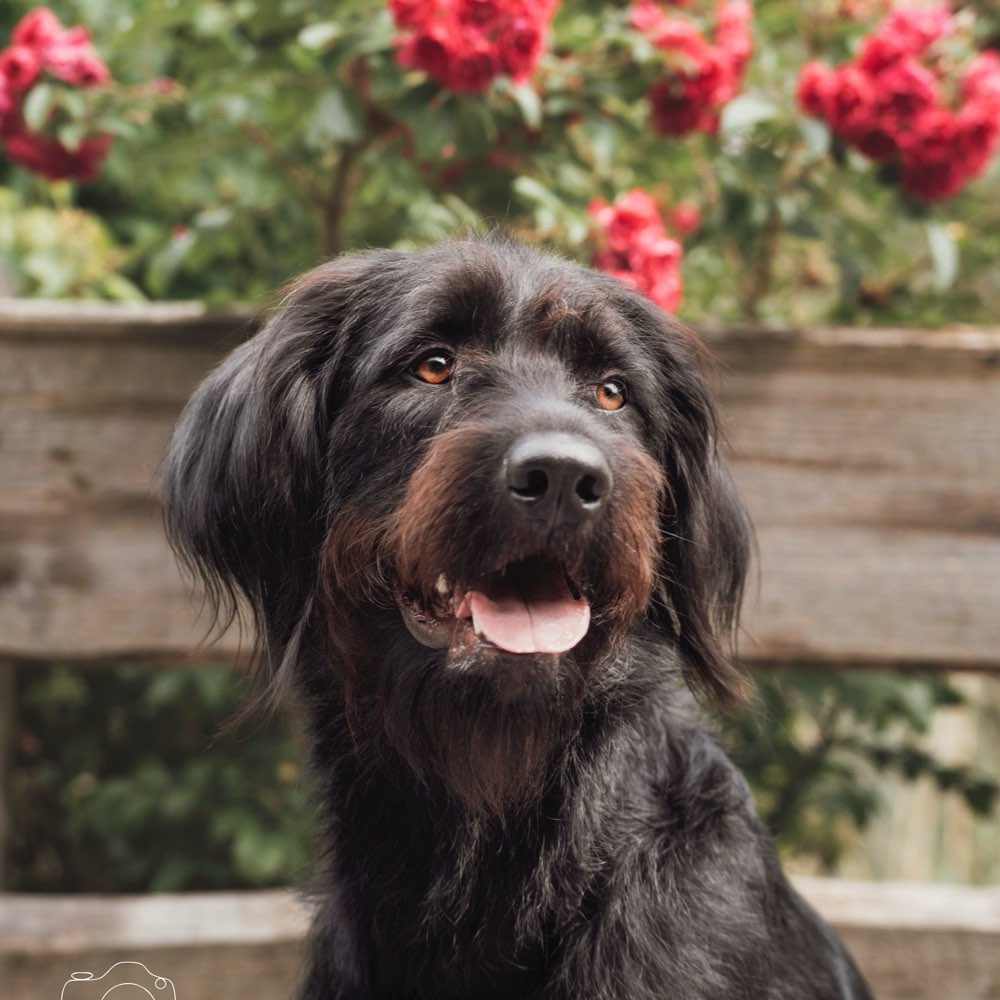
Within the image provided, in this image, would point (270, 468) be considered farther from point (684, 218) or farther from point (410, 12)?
point (684, 218)

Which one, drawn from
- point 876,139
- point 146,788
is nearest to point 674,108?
point 876,139

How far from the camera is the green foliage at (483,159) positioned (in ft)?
8.13

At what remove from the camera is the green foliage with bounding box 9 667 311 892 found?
3.11 meters

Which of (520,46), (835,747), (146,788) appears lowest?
(146,788)

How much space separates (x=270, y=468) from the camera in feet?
5.88

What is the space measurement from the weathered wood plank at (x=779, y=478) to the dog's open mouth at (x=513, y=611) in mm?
988

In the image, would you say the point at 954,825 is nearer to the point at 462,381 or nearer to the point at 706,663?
the point at 706,663

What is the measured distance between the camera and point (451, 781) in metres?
1.71

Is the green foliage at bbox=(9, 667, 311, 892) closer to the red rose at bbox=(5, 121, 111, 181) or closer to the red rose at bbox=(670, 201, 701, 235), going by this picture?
the red rose at bbox=(5, 121, 111, 181)

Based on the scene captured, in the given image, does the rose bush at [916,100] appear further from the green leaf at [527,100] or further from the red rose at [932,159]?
the green leaf at [527,100]

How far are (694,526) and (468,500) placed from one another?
553mm

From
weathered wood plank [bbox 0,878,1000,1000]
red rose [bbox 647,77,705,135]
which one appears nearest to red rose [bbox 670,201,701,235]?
red rose [bbox 647,77,705,135]

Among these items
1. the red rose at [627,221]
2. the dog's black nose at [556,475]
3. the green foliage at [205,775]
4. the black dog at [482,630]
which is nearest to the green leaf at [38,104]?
the black dog at [482,630]

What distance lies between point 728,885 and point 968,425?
3.98 ft
